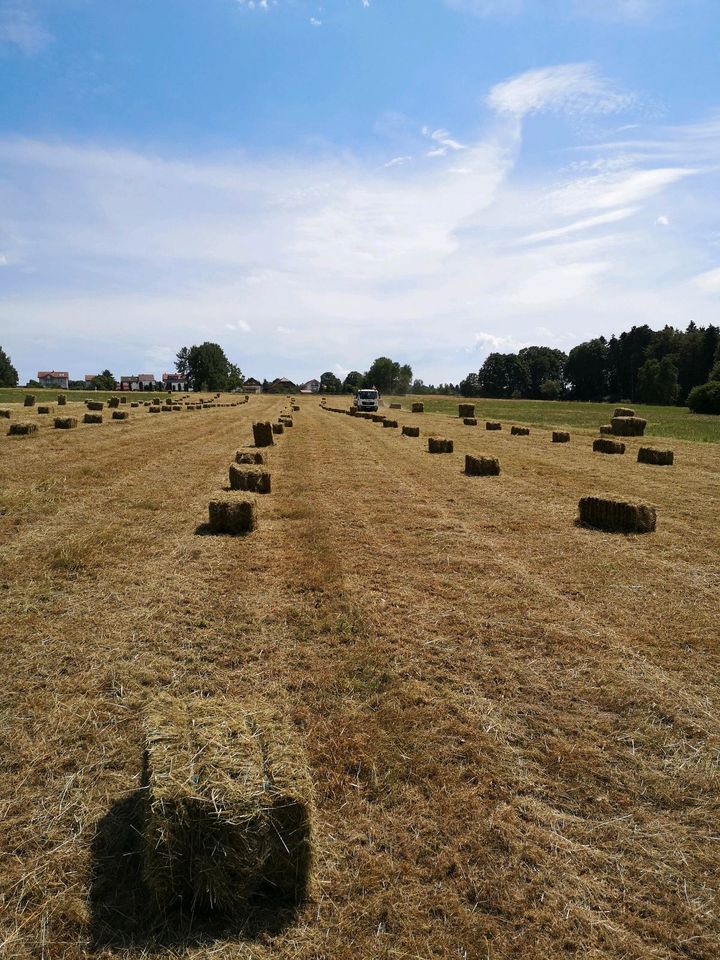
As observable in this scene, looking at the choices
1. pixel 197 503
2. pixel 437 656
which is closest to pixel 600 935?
pixel 437 656

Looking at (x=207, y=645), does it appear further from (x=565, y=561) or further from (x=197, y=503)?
(x=197, y=503)

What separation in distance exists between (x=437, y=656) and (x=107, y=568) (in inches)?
194

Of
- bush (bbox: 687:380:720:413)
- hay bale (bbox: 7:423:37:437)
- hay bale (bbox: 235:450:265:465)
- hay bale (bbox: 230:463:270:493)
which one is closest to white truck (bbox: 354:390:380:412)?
bush (bbox: 687:380:720:413)

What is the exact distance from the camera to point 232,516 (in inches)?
405

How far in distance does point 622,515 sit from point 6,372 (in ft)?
544

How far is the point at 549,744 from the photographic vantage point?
15.3 ft

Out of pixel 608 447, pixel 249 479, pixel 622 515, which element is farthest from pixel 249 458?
pixel 608 447

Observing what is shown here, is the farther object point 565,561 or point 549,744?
point 565,561

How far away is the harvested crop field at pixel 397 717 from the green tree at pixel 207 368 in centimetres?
16595

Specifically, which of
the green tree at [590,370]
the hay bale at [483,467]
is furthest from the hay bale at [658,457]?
the green tree at [590,370]

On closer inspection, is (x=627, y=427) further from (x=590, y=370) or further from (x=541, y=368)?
(x=541, y=368)

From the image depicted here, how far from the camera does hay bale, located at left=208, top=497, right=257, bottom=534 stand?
10234mm

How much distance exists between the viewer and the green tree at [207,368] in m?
172

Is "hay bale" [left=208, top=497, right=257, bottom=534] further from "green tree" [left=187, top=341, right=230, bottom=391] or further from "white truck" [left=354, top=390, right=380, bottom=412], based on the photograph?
"green tree" [left=187, top=341, right=230, bottom=391]
